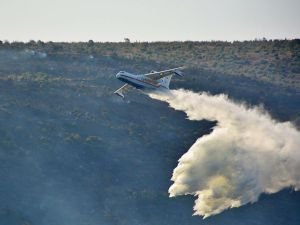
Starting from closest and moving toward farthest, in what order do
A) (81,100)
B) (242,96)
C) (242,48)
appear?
(81,100), (242,96), (242,48)

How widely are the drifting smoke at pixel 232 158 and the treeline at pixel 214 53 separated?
165ft

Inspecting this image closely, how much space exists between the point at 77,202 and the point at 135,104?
97.4 ft

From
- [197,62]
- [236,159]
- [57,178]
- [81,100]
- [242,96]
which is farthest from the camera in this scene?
[197,62]

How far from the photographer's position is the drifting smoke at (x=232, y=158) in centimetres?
9631

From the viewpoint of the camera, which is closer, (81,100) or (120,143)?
(120,143)

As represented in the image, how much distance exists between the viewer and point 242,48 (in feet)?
566

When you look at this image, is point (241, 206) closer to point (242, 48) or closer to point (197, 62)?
point (197, 62)

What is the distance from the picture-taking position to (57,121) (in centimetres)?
11912

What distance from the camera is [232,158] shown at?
323 ft

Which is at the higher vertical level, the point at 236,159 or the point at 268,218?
the point at 236,159

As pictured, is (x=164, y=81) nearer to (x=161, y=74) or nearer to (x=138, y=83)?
(x=161, y=74)

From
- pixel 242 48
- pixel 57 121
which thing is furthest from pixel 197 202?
pixel 242 48

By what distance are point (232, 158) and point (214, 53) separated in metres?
72.0

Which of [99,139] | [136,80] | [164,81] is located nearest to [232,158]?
[164,81]
